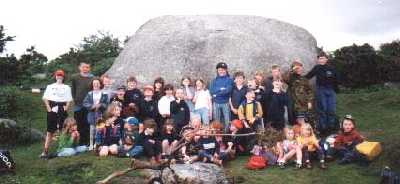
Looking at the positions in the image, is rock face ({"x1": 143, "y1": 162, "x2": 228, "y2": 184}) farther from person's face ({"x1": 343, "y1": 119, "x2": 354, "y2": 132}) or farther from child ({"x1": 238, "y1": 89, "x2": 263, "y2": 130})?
person's face ({"x1": 343, "y1": 119, "x2": 354, "y2": 132})

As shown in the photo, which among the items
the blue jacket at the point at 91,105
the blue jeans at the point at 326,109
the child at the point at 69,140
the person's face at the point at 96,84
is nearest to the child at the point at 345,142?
the blue jeans at the point at 326,109

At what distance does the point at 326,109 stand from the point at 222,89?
8.07 ft

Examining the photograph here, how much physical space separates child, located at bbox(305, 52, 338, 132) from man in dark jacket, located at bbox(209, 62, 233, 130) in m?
1.97

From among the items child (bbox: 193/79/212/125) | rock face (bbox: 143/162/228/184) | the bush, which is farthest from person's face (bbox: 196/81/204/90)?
the bush

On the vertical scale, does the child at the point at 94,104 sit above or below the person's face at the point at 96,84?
below

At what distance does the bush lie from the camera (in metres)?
17.7

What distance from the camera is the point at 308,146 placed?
11305 millimetres

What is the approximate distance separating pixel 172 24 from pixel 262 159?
227 inches

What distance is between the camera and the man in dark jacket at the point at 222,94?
12.7 meters

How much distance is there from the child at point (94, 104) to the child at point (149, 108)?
0.78 meters

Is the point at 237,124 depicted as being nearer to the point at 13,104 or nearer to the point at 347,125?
the point at 347,125

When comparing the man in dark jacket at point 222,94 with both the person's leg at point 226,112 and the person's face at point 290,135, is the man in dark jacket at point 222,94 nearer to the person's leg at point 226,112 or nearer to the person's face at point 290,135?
the person's leg at point 226,112

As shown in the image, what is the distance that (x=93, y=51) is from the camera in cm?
2692

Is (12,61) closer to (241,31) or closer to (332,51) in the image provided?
(241,31)
